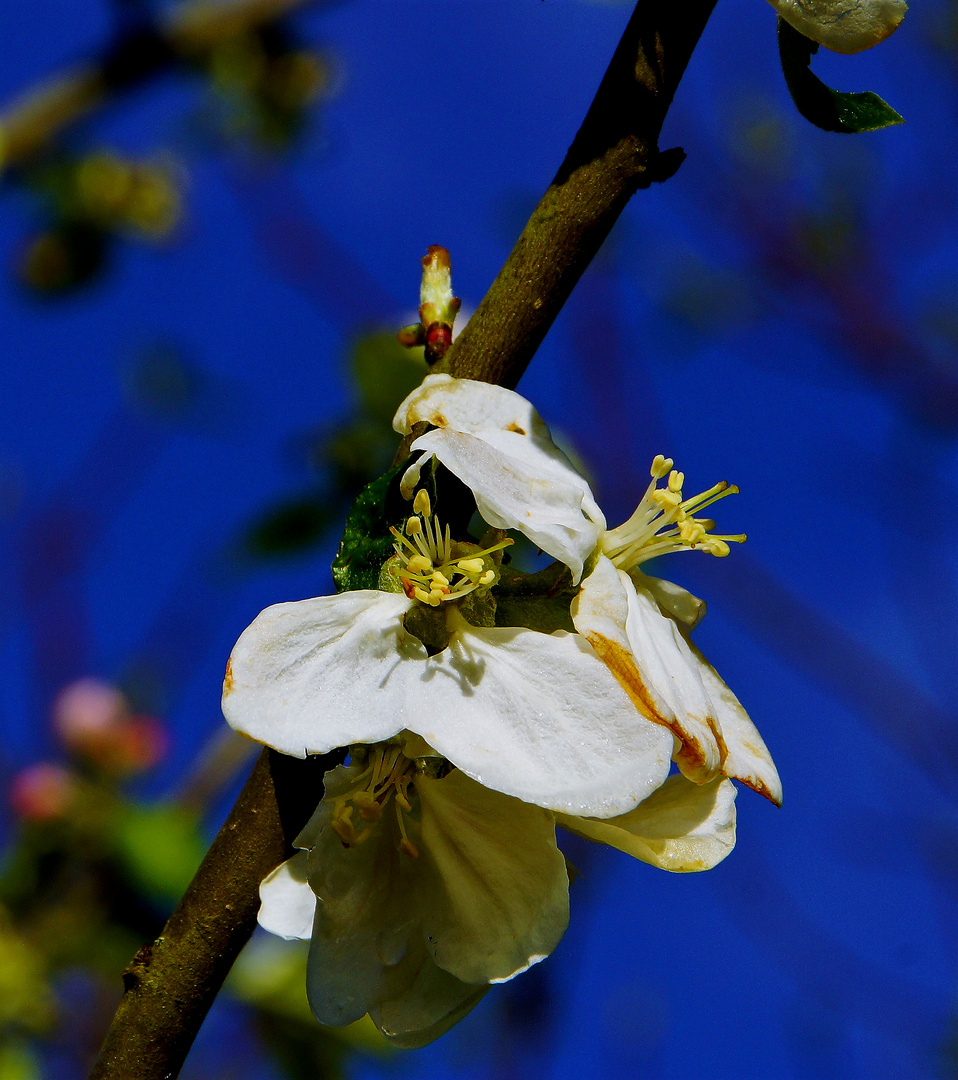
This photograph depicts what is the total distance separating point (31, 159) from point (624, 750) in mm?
1572

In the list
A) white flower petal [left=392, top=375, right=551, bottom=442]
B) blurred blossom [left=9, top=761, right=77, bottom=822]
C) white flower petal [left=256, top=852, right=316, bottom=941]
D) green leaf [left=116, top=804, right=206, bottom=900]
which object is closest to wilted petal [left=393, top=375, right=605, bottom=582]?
white flower petal [left=392, top=375, right=551, bottom=442]

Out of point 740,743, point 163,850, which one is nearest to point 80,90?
point 163,850

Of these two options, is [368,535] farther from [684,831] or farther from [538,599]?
[684,831]

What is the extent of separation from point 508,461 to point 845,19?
Answer: 328 millimetres

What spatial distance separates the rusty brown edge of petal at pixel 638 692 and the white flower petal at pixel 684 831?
0.07 meters

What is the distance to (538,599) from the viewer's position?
25.7 inches

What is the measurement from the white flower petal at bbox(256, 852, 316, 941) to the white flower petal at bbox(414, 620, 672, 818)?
13cm

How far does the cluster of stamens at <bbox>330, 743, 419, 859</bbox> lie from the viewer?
58 centimetres

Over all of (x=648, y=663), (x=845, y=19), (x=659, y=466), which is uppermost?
(x=845, y=19)

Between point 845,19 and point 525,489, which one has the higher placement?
point 845,19

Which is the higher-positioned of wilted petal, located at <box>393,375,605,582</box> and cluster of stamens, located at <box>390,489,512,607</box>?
wilted petal, located at <box>393,375,605,582</box>

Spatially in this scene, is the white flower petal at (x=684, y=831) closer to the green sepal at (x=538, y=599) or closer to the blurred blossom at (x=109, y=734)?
the green sepal at (x=538, y=599)

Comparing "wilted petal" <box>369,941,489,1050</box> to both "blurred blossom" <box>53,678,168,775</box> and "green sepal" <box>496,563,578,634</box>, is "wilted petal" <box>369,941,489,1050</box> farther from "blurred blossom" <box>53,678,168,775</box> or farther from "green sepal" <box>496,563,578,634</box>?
"blurred blossom" <box>53,678,168,775</box>

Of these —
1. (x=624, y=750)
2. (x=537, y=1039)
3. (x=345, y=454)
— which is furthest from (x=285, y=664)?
(x=537, y=1039)
